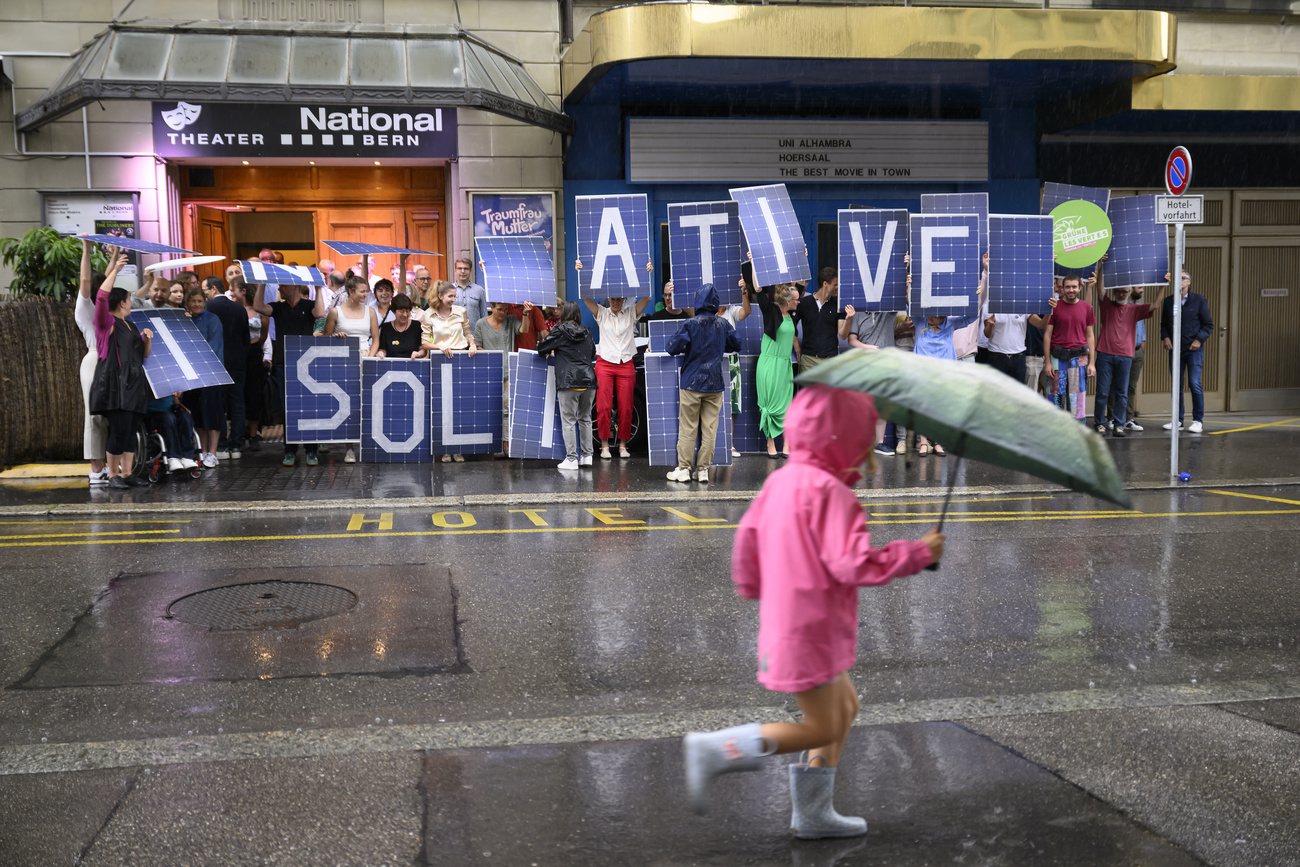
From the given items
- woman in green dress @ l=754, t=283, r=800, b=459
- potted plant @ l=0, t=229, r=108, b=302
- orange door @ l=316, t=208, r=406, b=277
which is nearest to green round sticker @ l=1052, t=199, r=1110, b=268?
woman in green dress @ l=754, t=283, r=800, b=459

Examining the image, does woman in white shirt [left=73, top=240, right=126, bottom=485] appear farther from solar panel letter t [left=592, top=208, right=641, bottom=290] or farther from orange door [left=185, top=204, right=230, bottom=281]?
orange door [left=185, top=204, right=230, bottom=281]

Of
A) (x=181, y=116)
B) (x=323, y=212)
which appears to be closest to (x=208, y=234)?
(x=323, y=212)

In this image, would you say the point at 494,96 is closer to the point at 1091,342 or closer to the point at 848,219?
the point at 848,219

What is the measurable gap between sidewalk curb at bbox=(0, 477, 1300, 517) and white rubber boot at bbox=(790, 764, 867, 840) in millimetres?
6577

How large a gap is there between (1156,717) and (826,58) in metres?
A: 11.2

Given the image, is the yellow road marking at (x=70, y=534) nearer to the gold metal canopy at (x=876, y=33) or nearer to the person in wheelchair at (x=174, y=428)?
the person in wheelchair at (x=174, y=428)

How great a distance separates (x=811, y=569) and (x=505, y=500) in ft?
23.3

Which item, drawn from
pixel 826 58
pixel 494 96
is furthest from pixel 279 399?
pixel 826 58

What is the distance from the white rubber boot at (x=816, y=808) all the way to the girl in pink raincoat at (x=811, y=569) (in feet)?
0.44

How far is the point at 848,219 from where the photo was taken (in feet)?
42.3

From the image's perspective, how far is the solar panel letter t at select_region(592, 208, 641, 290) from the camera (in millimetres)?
12305

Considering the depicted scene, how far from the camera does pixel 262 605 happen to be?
6559 mm

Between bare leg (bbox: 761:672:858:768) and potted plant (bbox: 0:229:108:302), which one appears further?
potted plant (bbox: 0:229:108:302)

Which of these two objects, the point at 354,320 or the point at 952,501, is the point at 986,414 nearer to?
the point at 952,501
